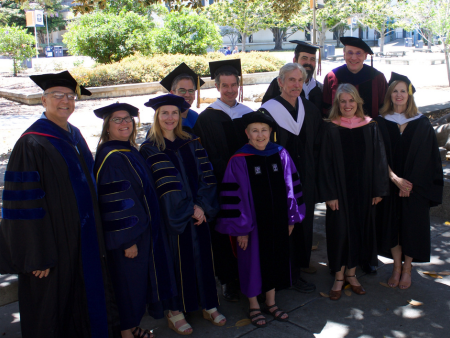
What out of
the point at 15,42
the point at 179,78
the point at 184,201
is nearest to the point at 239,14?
the point at 15,42

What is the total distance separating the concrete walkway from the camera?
10.9 ft

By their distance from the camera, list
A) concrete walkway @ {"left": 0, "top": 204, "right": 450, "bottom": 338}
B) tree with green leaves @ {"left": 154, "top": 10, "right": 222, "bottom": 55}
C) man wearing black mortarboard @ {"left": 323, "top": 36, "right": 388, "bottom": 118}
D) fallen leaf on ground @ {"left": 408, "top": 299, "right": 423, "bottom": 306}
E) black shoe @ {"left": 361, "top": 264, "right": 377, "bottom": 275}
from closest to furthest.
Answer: concrete walkway @ {"left": 0, "top": 204, "right": 450, "bottom": 338} < fallen leaf on ground @ {"left": 408, "top": 299, "right": 423, "bottom": 306} < black shoe @ {"left": 361, "top": 264, "right": 377, "bottom": 275} < man wearing black mortarboard @ {"left": 323, "top": 36, "right": 388, "bottom": 118} < tree with green leaves @ {"left": 154, "top": 10, "right": 222, "bottom": 55}

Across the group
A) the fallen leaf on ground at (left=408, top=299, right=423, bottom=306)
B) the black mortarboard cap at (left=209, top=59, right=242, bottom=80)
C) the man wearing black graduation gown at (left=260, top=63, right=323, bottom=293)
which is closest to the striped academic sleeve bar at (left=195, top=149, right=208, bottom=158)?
the man wearing black graduation gown at (left=260, top=63, right=323, bottom=293)

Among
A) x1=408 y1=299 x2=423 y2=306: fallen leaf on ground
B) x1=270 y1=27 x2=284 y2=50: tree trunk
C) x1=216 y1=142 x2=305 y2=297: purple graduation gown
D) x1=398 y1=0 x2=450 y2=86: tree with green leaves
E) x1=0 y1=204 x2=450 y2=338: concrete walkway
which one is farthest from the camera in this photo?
x1=270 y1=27 x2=284 y2=50: tree trunk

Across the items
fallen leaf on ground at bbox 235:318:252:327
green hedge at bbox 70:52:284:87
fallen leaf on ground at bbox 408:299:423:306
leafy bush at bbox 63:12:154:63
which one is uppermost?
leafy bush at bbox 63:12:154:63

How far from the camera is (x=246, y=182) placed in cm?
344

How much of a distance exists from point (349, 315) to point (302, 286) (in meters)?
0.54

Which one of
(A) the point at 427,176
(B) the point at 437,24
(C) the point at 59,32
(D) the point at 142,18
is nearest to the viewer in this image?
(A) the point at 427,176

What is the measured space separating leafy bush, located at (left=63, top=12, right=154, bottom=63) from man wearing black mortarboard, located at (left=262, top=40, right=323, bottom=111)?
50.9 feet

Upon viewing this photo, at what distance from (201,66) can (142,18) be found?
4689mm

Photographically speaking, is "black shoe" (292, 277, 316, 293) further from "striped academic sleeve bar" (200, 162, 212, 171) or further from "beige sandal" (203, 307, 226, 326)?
"striped academic sleeve bar" (200, 162, 212, 171)

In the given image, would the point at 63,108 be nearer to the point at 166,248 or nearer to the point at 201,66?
the point at 166,248

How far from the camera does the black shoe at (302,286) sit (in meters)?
3.92

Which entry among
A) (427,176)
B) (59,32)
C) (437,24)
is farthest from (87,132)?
(59,32)
